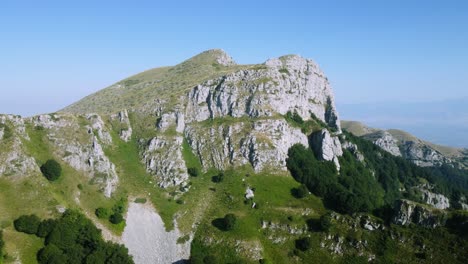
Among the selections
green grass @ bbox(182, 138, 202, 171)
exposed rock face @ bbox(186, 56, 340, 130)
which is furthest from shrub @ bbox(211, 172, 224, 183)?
exposed rock face @ bbox(186, 56, 340, 130)

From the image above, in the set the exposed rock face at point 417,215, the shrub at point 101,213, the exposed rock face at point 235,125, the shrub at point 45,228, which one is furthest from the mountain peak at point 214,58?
the shrub at point 45,228

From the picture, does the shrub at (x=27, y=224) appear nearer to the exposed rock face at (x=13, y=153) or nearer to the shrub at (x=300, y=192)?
the exposed rock face at (x=13, y=153)

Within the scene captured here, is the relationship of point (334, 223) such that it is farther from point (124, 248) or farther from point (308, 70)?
point (308, 70)

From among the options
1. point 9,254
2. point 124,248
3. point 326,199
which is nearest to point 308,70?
point 326,199

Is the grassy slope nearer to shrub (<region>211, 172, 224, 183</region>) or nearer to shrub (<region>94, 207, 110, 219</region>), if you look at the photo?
shrub (<region>211, 172, 224, 183</region>)

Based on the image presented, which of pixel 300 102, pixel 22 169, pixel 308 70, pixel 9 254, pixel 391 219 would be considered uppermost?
pixel 308 70
